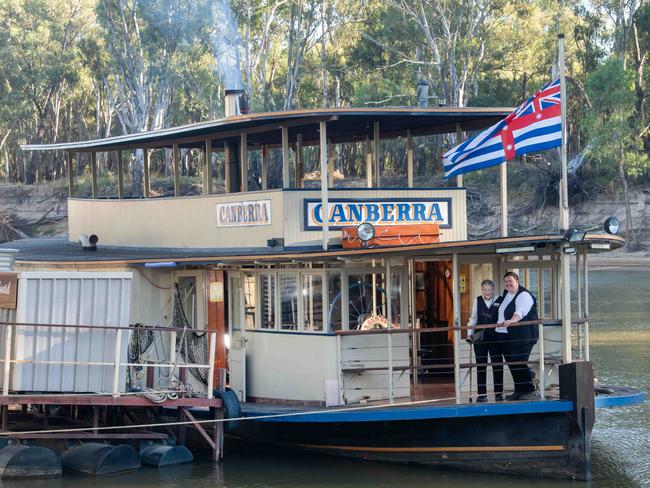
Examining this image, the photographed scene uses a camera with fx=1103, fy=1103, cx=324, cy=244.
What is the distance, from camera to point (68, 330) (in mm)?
12602

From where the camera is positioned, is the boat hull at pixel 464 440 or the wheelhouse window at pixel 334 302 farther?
the wheelhouse window at pixel 334 302

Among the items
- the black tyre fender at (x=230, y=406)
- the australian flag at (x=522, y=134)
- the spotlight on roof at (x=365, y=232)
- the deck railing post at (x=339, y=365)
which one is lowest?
the black tyre fender at (x=230, y=406)

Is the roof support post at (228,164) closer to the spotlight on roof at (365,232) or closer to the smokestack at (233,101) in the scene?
the smokestack at (233,101)

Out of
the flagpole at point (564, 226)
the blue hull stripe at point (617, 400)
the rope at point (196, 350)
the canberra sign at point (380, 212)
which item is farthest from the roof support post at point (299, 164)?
the blue hull stripe at point (617, 400)

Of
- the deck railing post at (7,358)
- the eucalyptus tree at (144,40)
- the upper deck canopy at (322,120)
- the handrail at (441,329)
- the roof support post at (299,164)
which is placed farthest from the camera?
the eucalyptus tree at (144,40)

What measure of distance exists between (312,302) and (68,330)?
283 cm

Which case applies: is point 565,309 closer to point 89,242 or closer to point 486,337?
point 486,337

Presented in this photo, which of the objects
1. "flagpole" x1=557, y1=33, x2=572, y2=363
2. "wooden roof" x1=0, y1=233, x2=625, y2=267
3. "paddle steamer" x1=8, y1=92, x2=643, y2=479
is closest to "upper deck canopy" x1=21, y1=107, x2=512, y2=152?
"paddle steamer" x1=8, y1=92, x2=643, y2=479

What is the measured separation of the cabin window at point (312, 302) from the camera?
42.5 feet

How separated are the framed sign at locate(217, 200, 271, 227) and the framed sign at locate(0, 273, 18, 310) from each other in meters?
3.03

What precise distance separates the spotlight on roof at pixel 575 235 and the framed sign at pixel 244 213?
4.07m

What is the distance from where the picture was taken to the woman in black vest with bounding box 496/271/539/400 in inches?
463

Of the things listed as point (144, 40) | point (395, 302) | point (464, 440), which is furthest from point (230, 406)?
point (144, 40)

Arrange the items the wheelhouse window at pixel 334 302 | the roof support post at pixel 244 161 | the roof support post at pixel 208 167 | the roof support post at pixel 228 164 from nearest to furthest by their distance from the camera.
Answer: the wheelhouse window at pixel 334 302, the roof support post at pixel 244 161, the roof support post at pixel 208 167, the roof support post at pixel 228 164
